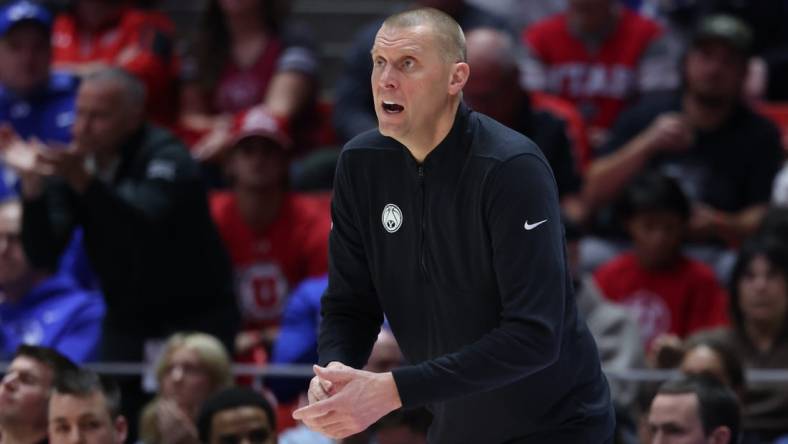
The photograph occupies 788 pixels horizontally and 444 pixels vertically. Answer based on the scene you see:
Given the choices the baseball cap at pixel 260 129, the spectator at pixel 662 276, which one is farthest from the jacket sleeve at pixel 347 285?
the baseball cap at pixel 260 129

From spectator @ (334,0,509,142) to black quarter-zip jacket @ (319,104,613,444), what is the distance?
13.6 ft

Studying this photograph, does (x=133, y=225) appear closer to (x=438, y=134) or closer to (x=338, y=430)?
(x=438, y=134)

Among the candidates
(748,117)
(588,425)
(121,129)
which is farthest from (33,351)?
(748,117)

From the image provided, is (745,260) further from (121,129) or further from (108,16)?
(108,16)

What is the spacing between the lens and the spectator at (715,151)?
7785 mm

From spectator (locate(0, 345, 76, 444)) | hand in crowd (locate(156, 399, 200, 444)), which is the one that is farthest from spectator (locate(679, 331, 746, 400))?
spectator (locate(0, 345, 76, 444))

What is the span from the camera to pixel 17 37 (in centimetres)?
816

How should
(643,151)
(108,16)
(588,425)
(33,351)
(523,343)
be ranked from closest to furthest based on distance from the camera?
1. (523,343)
2. (588,425)
3. (33,351)
4. (643,151)
5. (108,16)

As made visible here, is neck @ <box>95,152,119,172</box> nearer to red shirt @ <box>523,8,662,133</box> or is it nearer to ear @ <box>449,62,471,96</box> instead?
red shirt @ <box>523,8,662,133</box>

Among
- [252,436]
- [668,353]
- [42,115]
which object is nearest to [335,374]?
[252,436]

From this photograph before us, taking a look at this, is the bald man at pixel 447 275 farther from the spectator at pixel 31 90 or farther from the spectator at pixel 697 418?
the spectator at pixel 31 90

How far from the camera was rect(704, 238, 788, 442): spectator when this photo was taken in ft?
21.9

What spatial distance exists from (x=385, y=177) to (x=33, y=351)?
276 centimetres

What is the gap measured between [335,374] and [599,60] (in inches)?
213
